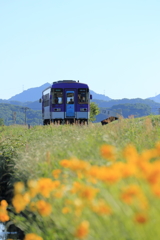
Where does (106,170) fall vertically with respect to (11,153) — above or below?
above

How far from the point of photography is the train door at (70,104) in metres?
26.0

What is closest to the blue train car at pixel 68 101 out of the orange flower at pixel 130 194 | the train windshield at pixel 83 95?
the train windshield at pixel 83 95

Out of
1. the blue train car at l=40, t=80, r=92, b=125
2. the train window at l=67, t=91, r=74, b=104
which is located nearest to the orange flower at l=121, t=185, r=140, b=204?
the blue train car at l=40, t=80, r=92, b=125

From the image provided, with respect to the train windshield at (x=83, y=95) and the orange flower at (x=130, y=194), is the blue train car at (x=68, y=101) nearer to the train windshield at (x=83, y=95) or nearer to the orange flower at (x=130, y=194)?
the train windshield at (x=83, y=95)

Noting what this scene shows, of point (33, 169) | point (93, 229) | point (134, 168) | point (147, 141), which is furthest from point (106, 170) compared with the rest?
point (147, 141)

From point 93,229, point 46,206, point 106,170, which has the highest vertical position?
point 106,170

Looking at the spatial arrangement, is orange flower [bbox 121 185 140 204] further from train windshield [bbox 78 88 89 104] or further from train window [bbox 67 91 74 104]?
train windshield [bbox 78 88 89 104]

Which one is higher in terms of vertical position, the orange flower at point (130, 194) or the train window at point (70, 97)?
the train window at point (70, 97)

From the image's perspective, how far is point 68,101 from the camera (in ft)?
85.4

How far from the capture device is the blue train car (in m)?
26.0

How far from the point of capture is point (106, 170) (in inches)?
90.4

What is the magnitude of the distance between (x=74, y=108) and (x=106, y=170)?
77.9 feet

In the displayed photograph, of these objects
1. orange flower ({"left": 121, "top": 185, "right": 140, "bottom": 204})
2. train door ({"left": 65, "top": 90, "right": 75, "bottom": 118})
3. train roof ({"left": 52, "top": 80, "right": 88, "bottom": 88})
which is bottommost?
orange flower ({"left": 121, "top": 185, "right": 140, "bottom": 204})

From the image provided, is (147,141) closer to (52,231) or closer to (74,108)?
(52,231)
